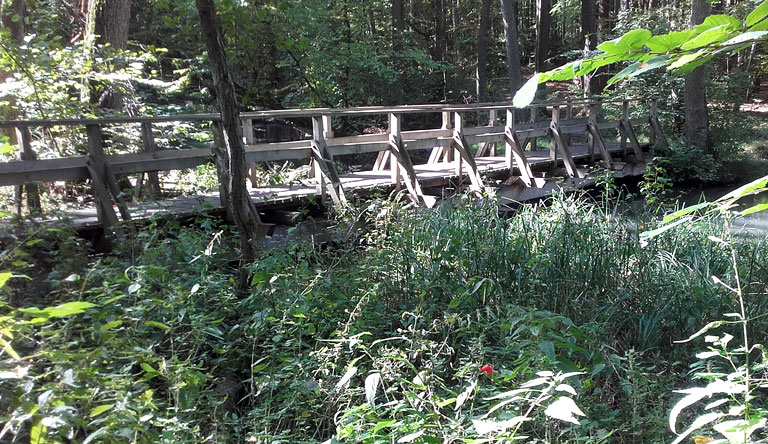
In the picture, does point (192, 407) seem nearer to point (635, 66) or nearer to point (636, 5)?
point (635, 66)

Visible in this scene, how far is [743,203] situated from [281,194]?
789cm

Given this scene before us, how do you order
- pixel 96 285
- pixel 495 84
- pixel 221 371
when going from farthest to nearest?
pixel 495 84
pixel 96 285
pixel 221 371

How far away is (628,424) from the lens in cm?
319

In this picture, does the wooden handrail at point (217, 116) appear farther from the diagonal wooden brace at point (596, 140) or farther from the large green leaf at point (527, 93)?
the large green leaf at point (527, 93)

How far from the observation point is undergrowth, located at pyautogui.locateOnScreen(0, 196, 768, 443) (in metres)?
2.39

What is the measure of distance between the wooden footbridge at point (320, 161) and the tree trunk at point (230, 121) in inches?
52.2

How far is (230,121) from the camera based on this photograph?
15.7 feet

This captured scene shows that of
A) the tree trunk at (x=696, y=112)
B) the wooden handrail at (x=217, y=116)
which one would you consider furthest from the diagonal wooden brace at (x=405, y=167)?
the tree trunk at (x=696, y=112)

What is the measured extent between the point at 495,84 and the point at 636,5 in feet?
40.1

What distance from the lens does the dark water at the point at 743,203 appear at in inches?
306

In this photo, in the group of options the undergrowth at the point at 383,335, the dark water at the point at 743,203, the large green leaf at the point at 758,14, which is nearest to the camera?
the large green leaf at the point at 758,14

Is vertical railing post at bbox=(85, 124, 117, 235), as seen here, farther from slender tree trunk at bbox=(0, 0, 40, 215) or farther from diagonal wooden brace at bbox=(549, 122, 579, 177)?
diagonal wooden brace at bbox=(549, 122, 579, 177)

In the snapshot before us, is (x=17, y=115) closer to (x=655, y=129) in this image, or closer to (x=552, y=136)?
(x=552, y=136)

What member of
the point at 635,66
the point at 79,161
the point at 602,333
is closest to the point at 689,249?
the point at 602,333
